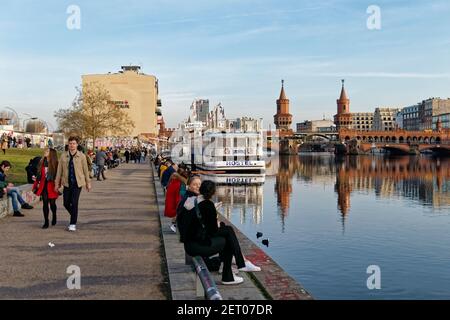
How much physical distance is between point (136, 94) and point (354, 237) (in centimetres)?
10991

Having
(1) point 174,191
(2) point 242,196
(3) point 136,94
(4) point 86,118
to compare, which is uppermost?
(3) point 136,94

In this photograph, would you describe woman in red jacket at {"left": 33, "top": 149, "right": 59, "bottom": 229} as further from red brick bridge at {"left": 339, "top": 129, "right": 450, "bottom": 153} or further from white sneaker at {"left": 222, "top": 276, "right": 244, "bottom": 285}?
red brick bridge at {"left": 339, "top": 129, "right": 450, "bottom": 153}

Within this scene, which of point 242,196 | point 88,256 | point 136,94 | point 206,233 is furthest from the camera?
point 136,94

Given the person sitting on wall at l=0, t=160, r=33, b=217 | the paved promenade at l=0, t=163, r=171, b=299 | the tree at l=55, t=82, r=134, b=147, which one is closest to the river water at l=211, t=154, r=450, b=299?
the paved promenade at l=0, t=163, r=171, b=299

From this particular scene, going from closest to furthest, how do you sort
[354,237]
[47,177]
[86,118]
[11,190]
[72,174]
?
[72,174], [47,177], [11,190], [354,237], [86,118]

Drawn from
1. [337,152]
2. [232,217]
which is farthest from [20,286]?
[337,152]

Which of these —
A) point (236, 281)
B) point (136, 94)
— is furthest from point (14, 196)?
point (136, 94)

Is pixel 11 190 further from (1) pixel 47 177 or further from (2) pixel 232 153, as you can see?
(2) pixel 232 153

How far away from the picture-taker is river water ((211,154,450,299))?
1207cm

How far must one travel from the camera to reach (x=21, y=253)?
32.3ft

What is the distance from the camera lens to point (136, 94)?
124 metres

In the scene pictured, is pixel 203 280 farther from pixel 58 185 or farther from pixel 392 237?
pixel 392 237

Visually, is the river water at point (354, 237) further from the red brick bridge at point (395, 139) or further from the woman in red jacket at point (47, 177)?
the red brick bridge at point (395, 139)
